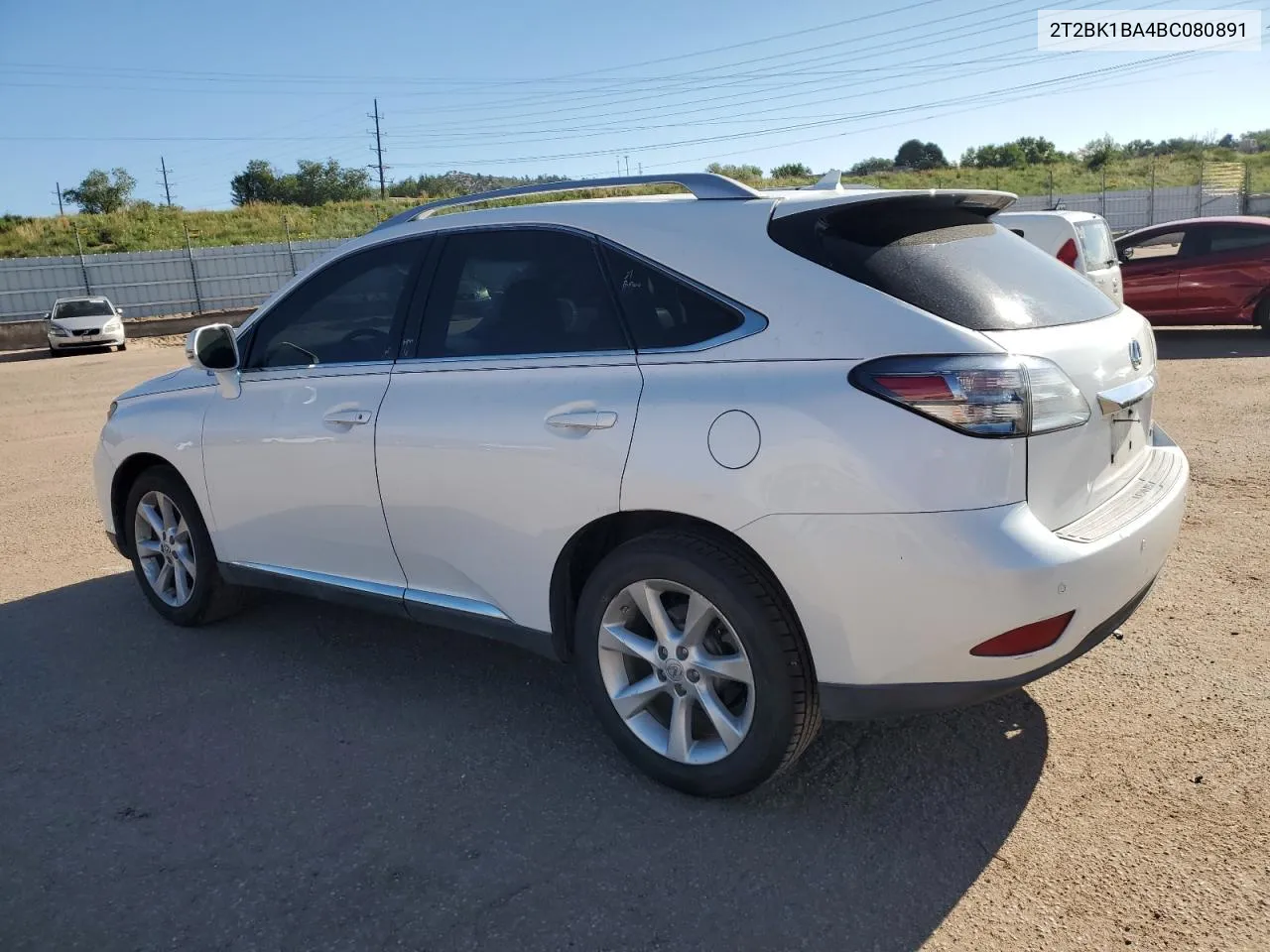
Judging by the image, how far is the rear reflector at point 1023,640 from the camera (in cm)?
265

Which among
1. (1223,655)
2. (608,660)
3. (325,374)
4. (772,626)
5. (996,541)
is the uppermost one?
(325,374)

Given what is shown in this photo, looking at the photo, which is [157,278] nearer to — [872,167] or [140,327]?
[140,327]

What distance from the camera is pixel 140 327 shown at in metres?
29.8

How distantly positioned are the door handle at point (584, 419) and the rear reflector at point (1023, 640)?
1.22 metres

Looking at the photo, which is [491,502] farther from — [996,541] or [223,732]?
[996,541]

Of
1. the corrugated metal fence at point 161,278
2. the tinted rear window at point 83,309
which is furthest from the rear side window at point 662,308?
the corrugated metal fence at point 161,278

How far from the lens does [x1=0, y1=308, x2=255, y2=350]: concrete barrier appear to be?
28.5m

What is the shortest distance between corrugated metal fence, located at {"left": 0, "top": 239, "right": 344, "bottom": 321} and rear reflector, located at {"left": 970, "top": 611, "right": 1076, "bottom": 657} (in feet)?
107

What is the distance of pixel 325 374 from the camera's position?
402 centimetres

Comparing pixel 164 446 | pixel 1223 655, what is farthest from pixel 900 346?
pixel 164 446

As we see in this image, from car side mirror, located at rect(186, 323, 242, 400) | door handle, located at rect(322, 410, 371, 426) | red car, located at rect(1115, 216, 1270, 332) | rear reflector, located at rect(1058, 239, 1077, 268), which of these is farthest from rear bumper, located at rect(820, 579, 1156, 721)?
red car, located at rect(1115, 216, 1270, 332)

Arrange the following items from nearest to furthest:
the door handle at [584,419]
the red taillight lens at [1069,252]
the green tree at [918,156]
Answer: the door handle at [584,419]
the red taillight lens at [1069,252]
the green tree at [918,156]

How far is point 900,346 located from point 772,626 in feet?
2.75

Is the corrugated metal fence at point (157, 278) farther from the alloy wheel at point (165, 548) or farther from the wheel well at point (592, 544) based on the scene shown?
the wheel well at point (592, 544)
